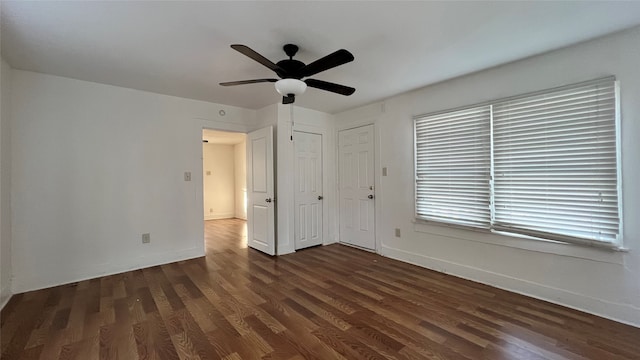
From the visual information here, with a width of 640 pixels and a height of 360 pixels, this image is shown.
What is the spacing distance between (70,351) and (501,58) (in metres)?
4.38

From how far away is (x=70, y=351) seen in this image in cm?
188

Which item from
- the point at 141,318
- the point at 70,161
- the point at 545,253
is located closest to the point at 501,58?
the point at 545,253

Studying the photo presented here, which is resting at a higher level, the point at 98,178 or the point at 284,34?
the point at 284,34

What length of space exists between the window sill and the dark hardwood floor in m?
0.50

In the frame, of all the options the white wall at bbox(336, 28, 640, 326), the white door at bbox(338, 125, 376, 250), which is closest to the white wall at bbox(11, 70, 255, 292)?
the white door at bbox(338, 125, 376, 250)

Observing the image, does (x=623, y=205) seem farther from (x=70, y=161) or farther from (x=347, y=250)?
(x=70, y=161)

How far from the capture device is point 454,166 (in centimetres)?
329

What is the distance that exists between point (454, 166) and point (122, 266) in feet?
14.5

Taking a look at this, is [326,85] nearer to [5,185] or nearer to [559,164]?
[559,164]

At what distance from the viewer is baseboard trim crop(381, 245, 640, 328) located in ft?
7.22

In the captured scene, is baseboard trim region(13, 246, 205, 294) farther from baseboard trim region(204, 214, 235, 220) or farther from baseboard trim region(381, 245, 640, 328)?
baseboard trim region(204, 214, 235, 220)

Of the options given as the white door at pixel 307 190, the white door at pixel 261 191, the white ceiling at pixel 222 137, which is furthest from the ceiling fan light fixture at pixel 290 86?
the white ceiling at pixel 222 137

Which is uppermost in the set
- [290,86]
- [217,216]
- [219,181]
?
[290,86]

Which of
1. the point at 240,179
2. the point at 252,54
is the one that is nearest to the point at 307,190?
the point at 252,54
